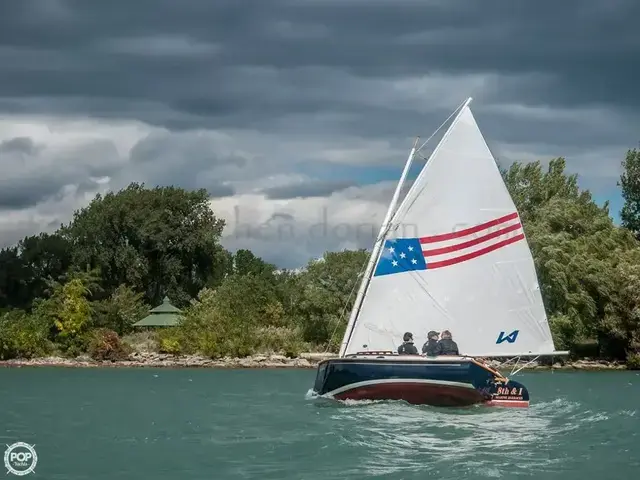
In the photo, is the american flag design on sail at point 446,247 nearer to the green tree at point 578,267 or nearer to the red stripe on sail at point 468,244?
the red stripe on sail at point 468,244

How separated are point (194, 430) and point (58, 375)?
34.7 metres

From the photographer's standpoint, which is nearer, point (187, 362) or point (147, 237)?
point (187, 362)

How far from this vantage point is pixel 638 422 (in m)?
32.6

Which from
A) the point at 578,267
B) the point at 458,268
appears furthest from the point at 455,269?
the point at 578,267

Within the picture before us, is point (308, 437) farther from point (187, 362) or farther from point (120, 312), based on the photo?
point (120, 312)

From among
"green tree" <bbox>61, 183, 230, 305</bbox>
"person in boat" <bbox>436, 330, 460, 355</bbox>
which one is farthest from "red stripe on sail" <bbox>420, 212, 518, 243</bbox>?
"green tree" <bbox>61, 183, 230, 305</bbox>

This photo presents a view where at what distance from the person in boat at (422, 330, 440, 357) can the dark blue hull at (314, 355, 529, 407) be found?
0.51 metres

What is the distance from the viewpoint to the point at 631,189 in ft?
306

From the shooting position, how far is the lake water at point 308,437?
2194 cm

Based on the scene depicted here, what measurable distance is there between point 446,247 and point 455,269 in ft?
2.58

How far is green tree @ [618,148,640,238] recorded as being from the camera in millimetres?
92281

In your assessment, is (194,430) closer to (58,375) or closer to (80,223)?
(58,375)

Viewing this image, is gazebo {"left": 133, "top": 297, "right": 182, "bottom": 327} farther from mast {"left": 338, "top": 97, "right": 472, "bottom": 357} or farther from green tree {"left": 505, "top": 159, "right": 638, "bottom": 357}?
mast {"left": 338, "top": 97, "right": 472, "bottom": 357}

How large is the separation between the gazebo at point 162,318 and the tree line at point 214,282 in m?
1.55
